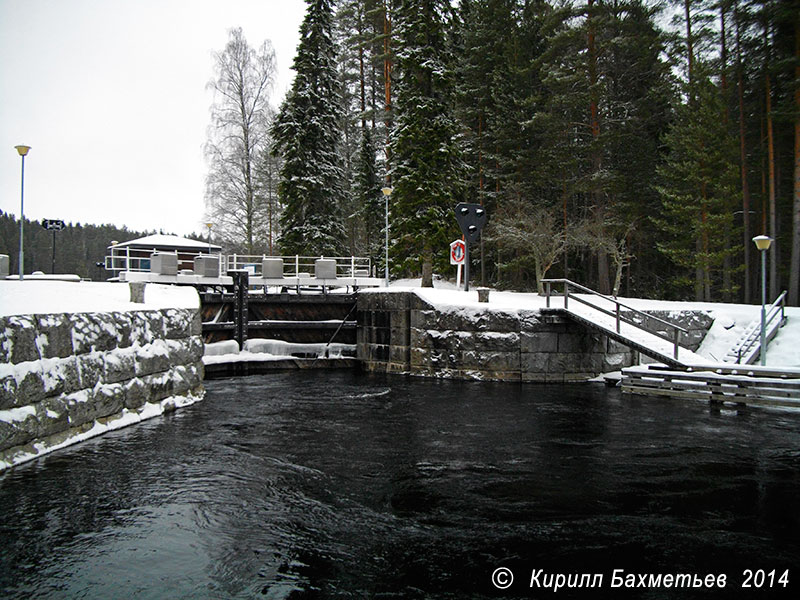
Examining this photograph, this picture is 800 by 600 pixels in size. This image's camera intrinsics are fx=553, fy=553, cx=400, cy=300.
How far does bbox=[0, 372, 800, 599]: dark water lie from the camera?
4641 mm

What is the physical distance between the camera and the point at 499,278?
1177 inches

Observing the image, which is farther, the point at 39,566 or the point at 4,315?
the point at 4,315

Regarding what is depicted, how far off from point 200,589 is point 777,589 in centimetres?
463

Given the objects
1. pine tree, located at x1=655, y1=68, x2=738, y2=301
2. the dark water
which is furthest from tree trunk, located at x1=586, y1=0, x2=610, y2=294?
the dark water

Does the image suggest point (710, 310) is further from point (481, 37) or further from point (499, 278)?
point (481, 37)

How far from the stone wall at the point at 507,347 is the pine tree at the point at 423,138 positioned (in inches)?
269

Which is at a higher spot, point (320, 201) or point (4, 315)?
point (320, 201)

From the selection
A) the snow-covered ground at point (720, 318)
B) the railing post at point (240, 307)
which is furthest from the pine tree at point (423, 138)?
the railing post at point (240, 307)

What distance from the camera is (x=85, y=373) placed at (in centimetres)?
848

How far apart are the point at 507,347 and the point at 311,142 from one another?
1690 cm

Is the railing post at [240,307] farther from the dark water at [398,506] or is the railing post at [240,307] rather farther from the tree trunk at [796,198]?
the tree trunk at [796,198]

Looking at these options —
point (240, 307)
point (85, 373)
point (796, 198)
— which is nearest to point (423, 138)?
point (240, 307)

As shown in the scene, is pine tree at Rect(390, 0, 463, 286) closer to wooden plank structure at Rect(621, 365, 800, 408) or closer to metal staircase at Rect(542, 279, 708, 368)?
metal staircase at Rect(542, 279, 708, 368)

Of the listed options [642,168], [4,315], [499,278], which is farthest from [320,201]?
[4,315]
